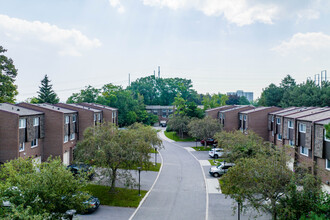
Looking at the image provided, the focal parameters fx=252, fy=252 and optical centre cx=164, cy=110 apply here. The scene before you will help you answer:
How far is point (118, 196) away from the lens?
2100cm

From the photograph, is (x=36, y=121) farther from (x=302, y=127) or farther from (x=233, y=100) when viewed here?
(x=233, y=100)

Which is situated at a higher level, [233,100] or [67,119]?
[233,100]

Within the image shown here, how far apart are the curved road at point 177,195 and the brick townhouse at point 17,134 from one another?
13366 millimetres

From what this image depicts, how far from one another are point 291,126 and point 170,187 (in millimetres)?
16409

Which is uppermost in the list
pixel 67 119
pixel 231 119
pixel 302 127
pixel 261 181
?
pixel 67 119

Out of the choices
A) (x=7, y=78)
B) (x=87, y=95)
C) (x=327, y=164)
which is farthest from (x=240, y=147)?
(x=87, y=95)

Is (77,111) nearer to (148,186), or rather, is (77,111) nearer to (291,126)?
(148,186)

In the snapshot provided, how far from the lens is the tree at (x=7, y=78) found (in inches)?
1511

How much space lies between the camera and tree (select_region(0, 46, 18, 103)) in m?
38.4

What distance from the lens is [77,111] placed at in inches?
1405

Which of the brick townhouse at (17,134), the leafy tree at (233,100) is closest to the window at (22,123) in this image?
the brick townhouse at (17,134)

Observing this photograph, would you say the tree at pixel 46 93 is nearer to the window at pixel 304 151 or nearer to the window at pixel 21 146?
the window at pixel 21 146

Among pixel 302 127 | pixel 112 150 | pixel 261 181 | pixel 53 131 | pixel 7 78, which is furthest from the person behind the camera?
pixel 7 78

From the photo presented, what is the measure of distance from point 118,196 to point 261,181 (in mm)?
12416
